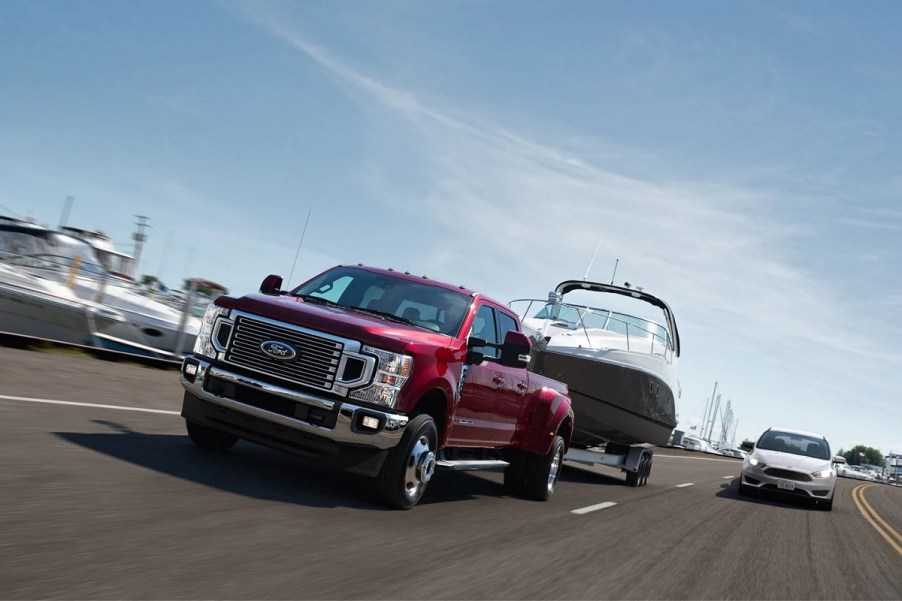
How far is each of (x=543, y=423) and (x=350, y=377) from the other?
12.9ft

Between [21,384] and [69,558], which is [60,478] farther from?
[21,384]

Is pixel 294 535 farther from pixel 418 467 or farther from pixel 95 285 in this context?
pixel 95 285

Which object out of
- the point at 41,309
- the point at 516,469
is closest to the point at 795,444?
the point at 516,469

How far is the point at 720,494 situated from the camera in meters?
16.8

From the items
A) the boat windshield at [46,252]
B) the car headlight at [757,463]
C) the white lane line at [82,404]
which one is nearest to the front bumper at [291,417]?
the white lane line at [82,404]

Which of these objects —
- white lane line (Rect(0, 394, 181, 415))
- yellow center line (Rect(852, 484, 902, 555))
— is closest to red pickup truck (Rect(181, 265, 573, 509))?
white lane line (Rect(0, 394, 181, 415))

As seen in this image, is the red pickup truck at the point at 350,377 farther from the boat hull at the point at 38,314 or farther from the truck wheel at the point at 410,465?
the boat hull at the point at 38,314

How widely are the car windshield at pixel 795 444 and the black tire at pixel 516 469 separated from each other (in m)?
9.27

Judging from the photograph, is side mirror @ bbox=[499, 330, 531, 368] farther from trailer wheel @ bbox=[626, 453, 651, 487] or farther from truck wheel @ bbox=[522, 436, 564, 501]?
trailer wheel @ bbox=[626, 453, 651, 487]

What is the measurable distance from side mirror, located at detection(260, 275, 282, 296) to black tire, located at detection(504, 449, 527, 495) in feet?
11.7

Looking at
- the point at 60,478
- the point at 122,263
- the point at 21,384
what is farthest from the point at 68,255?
the point at 60,478

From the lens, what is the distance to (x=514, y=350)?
27.3 ft

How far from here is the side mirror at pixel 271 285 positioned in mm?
8312

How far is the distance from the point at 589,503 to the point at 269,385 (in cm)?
572
